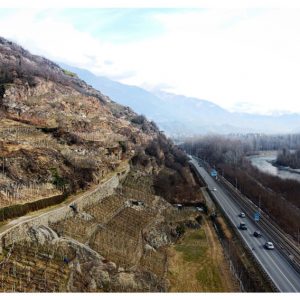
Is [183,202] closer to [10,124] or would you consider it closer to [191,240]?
[191,240]

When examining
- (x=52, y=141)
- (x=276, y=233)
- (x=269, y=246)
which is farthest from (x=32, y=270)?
(x=276, y=233)

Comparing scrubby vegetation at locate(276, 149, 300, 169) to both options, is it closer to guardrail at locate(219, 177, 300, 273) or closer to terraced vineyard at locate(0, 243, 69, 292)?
guardrail at locate(219, 177, 300, 273)

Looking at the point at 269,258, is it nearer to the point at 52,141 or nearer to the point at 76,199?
the point at 76,199

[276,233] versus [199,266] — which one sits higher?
[276,233]

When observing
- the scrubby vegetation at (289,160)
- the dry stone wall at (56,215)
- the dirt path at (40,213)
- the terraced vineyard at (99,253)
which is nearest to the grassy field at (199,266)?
the terraced vineyard at (99,253)

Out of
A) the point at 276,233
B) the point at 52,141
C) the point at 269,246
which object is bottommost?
the point at 276,233

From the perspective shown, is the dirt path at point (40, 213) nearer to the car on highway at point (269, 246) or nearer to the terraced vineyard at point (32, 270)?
the terraced vineyard at point (32, 270)
